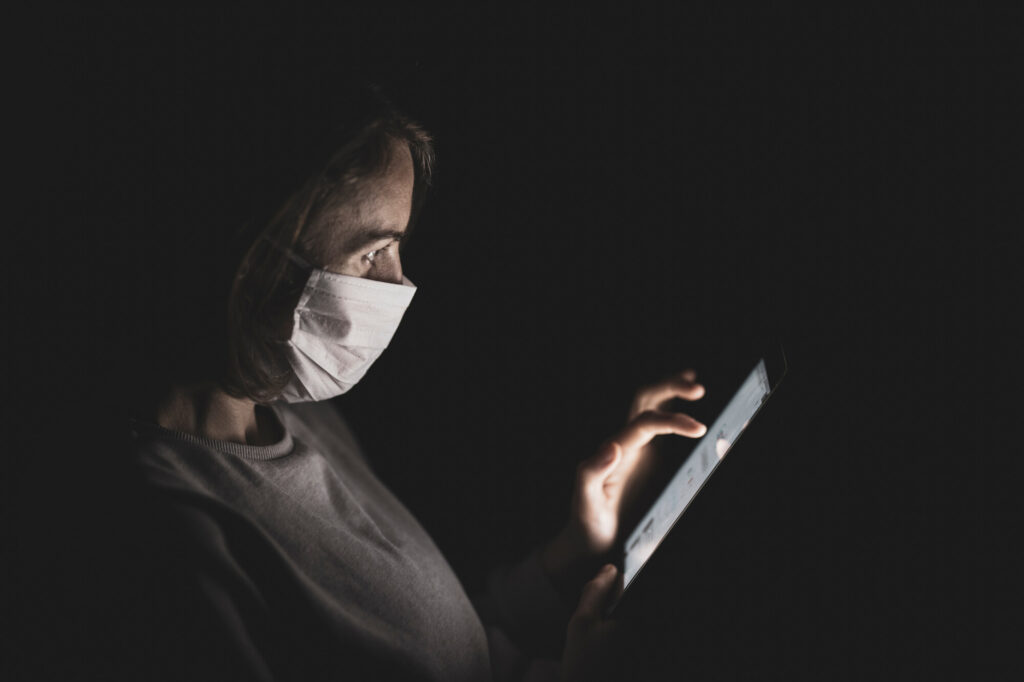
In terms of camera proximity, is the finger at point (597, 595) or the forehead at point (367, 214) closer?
the forehead at point (367, 214)

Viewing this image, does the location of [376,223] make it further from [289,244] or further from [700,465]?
[700,465]

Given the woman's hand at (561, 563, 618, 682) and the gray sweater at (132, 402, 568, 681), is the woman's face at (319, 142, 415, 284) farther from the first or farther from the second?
the woman's hand at (561, 563, 618, 682)

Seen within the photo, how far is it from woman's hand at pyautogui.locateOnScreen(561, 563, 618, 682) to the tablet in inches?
1.1

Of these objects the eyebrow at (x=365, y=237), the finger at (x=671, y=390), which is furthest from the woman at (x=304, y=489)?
the finger at (x=671, y=390)

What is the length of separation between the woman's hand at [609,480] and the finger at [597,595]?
0.11m

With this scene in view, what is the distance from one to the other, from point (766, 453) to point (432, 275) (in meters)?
0.73

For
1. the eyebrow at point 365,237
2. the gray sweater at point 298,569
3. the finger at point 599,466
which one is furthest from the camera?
the finger at point 599,466

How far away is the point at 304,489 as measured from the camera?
85 centimetres

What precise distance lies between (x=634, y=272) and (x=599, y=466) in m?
0.42

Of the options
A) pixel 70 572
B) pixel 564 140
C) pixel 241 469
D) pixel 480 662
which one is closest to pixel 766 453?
pixel 480 662

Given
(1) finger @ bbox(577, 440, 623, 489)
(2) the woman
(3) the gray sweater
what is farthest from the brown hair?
(1) finger @ bbox(577, 440, 623, 489)

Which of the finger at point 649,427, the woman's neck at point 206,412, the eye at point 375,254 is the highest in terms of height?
the finger at point 649,427

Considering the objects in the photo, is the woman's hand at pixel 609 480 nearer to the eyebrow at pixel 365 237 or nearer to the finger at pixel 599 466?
the finger at pixel 599 466

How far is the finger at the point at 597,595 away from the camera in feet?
2.93
